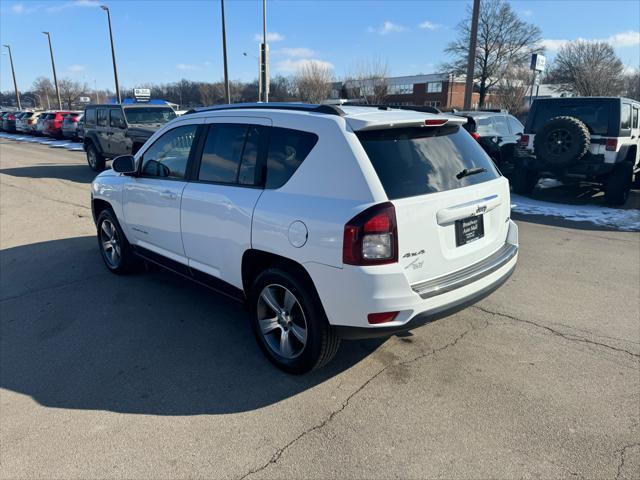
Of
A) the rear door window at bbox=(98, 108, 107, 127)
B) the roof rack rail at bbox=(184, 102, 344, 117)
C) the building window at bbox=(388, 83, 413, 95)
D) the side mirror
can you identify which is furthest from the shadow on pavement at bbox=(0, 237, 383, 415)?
the building window at bbox=(388, 83, 413, 95)

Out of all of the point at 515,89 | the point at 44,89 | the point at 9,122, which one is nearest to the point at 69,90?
the point at 44,89

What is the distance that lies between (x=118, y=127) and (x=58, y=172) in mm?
2740

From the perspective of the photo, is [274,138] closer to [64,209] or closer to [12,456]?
[12,456]

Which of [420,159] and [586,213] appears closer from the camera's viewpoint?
[420,159]

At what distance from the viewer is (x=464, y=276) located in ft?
10.3

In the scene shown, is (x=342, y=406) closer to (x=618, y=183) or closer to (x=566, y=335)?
(x=566, y=335)

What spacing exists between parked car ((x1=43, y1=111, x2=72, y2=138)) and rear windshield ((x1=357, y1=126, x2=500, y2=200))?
93.0 feet

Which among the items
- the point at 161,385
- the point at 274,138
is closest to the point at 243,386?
the point at 161,385

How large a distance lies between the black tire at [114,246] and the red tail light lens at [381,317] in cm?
328

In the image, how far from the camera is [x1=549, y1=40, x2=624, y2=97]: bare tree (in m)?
37.5

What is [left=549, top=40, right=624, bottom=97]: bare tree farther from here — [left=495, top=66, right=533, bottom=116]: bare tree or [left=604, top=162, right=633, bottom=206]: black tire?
[left=604, top=162, right=633, bottom=206]: black tire

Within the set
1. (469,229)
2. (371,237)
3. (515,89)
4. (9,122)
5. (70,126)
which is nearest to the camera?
(371,237)

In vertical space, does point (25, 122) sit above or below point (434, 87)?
below

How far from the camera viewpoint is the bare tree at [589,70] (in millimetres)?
37531
